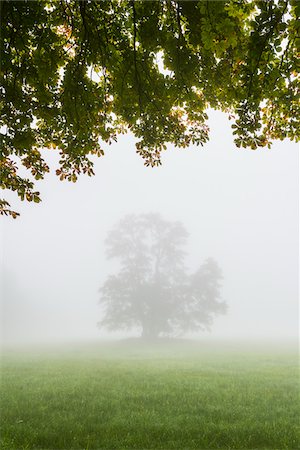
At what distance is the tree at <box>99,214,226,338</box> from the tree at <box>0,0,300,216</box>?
44267 mm

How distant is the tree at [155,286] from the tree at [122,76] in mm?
44267

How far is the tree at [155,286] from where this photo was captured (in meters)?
50.0

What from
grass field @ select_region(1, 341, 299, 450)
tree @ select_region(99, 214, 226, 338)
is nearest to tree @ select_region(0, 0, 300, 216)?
grass field @ select_region(1, 341, 299, 450)

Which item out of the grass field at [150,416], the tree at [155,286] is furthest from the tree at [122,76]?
the tree at [155,286]

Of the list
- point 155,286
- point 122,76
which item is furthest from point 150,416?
point 155,286

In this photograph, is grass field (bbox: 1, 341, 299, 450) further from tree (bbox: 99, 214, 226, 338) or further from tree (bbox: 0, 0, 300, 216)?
tree (bbox: 99, 214, 226, 338)

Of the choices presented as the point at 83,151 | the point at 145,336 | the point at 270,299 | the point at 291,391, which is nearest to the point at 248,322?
the point at 270,299

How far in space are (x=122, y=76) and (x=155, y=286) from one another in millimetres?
46409

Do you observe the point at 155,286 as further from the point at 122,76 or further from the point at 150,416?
the point at 122,76

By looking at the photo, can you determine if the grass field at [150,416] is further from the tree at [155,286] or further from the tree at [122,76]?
the tree at [155,286]

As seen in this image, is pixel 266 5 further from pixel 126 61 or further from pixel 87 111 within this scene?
pixel 87 111

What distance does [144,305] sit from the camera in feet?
164

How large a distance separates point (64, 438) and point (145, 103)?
24.7 feet

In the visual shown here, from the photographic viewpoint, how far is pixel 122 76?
689 cm
